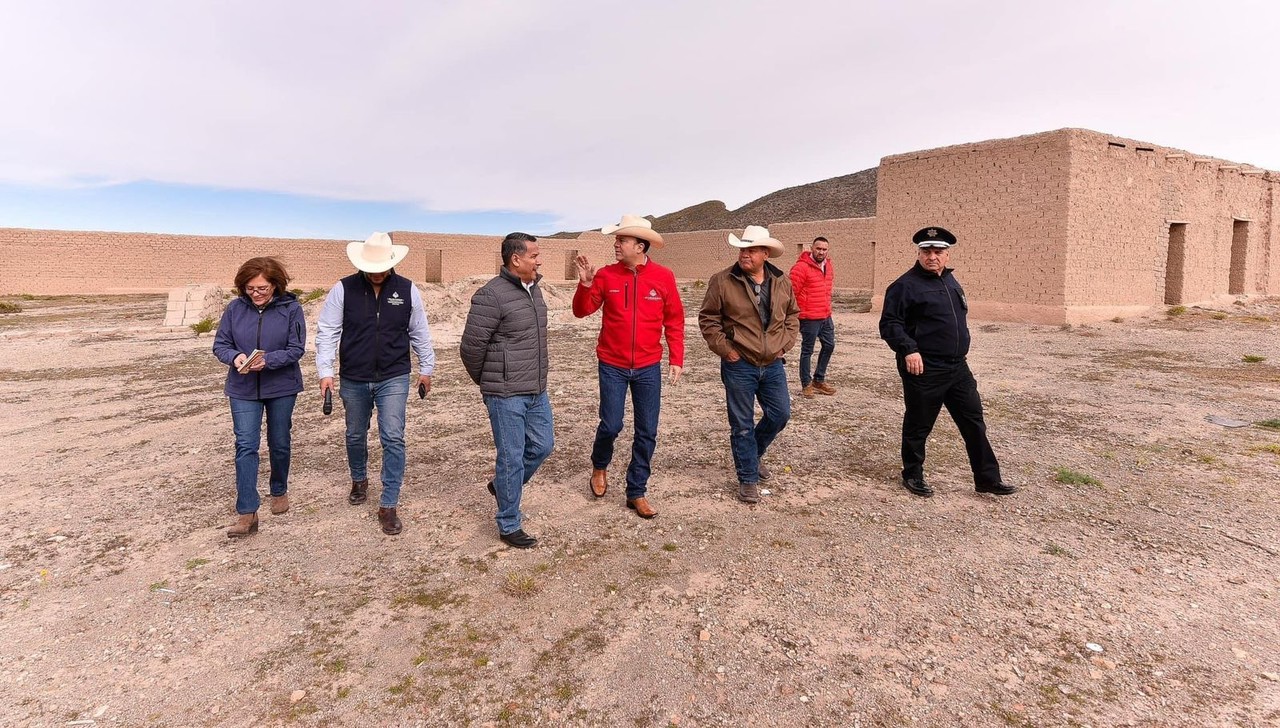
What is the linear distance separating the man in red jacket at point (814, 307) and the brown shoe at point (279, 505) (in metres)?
5.33

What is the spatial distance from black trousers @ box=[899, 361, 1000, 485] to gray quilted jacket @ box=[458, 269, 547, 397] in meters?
2.48

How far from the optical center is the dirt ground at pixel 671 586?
2381mm

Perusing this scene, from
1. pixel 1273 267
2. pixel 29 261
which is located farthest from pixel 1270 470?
pixel 29 261

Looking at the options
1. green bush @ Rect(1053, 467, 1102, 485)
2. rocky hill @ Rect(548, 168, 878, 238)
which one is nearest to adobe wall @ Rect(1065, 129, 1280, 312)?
green bush @ Rect(1053, 467, 1102, 485)

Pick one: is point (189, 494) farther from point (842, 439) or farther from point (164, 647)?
point (842, 439)

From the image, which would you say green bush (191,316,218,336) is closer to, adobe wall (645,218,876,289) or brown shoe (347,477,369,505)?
brown shoe (347,477,369,505)

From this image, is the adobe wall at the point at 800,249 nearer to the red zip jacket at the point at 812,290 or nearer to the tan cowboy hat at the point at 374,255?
the red zip jacket at the point at 812,290

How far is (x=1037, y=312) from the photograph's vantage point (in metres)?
13.3

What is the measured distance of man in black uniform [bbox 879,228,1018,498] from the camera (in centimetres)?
424

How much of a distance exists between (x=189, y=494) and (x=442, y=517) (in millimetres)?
1973

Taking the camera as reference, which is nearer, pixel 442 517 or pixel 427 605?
pixel 427 605

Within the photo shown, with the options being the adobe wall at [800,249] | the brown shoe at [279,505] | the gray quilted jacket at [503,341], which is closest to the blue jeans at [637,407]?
the gray quilted jacket at [503,341]

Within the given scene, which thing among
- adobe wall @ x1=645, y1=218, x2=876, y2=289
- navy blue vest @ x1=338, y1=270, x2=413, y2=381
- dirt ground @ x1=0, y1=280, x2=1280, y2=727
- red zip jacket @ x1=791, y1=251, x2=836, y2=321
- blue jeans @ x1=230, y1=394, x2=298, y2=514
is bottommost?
dirt ground @ x1=0, y1=280, x2=1280, y2=727

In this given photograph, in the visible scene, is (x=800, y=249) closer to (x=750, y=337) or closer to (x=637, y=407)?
(x=750, y=337)
